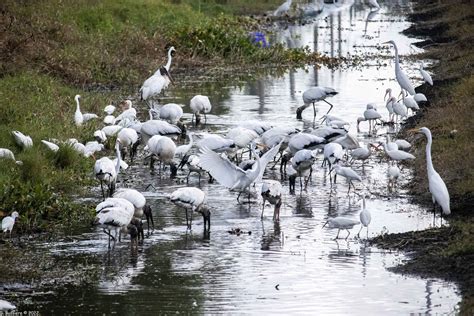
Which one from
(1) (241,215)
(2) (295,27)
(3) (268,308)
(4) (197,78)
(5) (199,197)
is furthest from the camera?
(2) (295,27)

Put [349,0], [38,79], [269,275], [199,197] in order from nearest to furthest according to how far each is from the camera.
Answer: [269,275] < [199,197] < [38,79] < [349,0]

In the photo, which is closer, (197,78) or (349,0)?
(197,78)

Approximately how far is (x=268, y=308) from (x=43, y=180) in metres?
5.31

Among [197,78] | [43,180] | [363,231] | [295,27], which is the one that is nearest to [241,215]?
[363,231]

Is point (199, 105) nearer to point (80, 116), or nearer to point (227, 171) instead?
point (80, 116)

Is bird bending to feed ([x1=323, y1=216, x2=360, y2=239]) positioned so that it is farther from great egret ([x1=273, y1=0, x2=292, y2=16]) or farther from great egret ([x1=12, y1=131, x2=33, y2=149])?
great egret ([x1=273, y1=0, x2=292, y2=16])

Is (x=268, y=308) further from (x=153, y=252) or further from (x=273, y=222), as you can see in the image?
(x=273, y=222)

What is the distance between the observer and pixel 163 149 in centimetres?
1558

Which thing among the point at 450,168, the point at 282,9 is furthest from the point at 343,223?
the point at 282,9

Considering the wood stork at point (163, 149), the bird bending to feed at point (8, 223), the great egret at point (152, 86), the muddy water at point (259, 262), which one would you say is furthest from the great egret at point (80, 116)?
Result: the bird bending to feed at point (8, 223)

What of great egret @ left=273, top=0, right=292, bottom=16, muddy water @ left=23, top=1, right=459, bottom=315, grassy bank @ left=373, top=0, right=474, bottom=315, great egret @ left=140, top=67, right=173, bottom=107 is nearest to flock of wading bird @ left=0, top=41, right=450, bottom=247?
muddy water @ left=23, top=1, right=459, bottom=315

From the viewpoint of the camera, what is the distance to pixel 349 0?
55.0 metres

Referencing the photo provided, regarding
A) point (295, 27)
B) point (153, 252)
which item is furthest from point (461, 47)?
point (153, 252)

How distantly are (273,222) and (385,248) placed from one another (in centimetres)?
204
